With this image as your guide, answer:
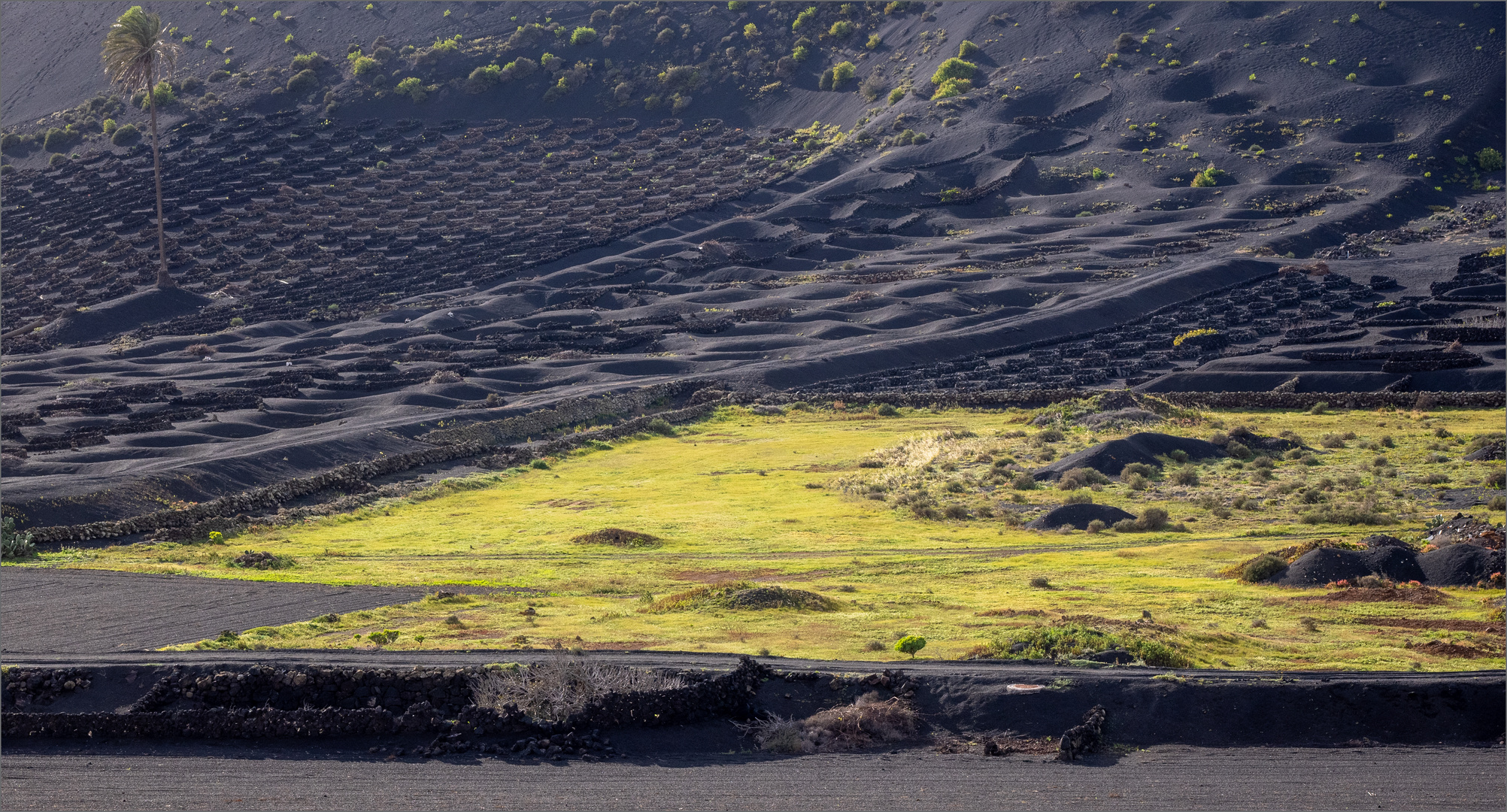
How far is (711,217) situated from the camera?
13488cm

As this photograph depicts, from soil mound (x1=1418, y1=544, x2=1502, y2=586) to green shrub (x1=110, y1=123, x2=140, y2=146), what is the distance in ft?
556

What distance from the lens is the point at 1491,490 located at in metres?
45.6

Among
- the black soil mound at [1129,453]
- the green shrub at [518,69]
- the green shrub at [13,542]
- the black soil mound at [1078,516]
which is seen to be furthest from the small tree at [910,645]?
the green shrub at [518,69]

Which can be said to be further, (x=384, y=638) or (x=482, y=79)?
(x=482, y=79)

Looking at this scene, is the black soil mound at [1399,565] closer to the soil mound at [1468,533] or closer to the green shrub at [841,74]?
the soil mound at [1468,533]

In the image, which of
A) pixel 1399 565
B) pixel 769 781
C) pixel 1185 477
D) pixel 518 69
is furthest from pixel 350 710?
pixel 518 69

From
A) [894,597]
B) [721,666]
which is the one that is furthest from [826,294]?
[721,666]

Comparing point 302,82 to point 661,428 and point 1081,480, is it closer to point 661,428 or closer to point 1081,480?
point 661,428

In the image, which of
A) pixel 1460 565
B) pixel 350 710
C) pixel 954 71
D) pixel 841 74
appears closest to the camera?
pixel 350 710

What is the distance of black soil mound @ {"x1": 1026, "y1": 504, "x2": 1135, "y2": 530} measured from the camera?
44000mm

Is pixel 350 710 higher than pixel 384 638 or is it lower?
higher

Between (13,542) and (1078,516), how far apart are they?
34.9m

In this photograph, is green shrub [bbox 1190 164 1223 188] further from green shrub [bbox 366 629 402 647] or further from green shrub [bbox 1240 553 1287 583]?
green shrub [bbox 366 629 402 647]

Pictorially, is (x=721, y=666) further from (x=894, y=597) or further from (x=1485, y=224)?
(x=1485, y=224)
